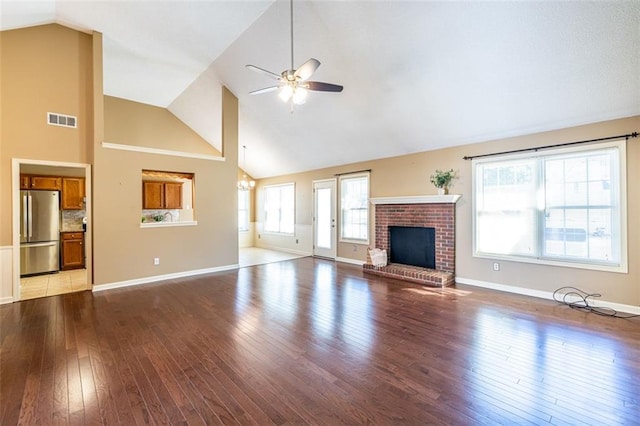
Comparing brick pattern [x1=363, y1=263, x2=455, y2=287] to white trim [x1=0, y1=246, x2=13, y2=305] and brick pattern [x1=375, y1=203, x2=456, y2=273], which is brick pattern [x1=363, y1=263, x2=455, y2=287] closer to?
brick pattern [x1=375, y1=203, x2=456, y2=273]

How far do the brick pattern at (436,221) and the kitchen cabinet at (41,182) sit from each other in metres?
7.02

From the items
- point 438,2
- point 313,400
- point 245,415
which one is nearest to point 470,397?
point 313,400

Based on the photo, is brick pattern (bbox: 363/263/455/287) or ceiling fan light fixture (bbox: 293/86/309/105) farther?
brick pattern (bbox: 363/263/455/287)

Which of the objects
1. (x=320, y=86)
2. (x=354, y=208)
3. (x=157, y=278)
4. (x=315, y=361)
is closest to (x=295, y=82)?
(x=320, y=86)

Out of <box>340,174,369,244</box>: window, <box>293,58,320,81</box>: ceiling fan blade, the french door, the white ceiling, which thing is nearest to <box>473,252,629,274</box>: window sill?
the white ceiling

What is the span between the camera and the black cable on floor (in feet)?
12.3

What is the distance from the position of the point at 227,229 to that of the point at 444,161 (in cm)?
478

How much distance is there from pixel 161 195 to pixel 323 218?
444 cm

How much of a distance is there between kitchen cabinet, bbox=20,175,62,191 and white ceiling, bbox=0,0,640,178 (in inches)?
93.6

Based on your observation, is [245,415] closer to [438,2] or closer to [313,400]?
[313,400]

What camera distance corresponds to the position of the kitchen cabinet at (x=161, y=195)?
7.52 meters

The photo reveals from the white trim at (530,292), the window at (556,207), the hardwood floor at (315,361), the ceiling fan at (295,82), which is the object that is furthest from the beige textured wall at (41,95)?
the white trim at (530,292)

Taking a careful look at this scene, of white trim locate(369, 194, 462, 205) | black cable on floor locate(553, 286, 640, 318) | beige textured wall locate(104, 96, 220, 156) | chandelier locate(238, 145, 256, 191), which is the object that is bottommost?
black cable on floor locate(553, 286, 640, 318)

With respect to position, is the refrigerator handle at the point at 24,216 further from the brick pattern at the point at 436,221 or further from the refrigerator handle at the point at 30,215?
the brick pattern at the point at 436,221
